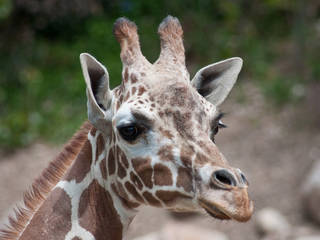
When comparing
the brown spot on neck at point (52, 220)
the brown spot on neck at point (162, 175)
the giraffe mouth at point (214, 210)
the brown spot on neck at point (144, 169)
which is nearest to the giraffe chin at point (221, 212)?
the giraffe mouth at point (214, 210)

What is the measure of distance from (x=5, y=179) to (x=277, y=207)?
3922mm

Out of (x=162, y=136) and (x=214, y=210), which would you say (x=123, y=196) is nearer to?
(x=162, y=136)

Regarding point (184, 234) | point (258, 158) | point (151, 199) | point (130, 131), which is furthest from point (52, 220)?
point (258, 158)

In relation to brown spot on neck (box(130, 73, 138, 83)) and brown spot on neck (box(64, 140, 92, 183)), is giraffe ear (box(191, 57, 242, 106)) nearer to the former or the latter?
brown spot on neck (box(130, 73, 138, 83))

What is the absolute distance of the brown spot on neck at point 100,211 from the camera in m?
3.44

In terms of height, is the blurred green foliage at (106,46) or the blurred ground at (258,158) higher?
the blurred green foliage at (106,46)

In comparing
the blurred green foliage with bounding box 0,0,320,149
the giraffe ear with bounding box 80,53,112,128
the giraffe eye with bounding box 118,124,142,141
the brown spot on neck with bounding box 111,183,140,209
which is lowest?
the brown spot on neck with bounding box 111,183,140,209

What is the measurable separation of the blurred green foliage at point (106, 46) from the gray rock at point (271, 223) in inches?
104

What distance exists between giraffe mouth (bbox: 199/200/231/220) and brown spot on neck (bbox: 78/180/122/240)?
2.15 feet

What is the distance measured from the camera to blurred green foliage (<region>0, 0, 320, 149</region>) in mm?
10312

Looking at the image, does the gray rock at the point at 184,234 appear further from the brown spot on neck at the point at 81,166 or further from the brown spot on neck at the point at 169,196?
the brown spot on neck at the point at 169,196

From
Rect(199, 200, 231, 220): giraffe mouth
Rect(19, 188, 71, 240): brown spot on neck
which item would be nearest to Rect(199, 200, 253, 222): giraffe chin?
Rect(199, 200, 231, 220): giraffe mouth

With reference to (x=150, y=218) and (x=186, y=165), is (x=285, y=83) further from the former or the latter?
(x=186, y=165)

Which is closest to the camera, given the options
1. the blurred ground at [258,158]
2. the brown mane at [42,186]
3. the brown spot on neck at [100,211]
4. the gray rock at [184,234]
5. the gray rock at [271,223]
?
the brown spot on neck at [100,211]
